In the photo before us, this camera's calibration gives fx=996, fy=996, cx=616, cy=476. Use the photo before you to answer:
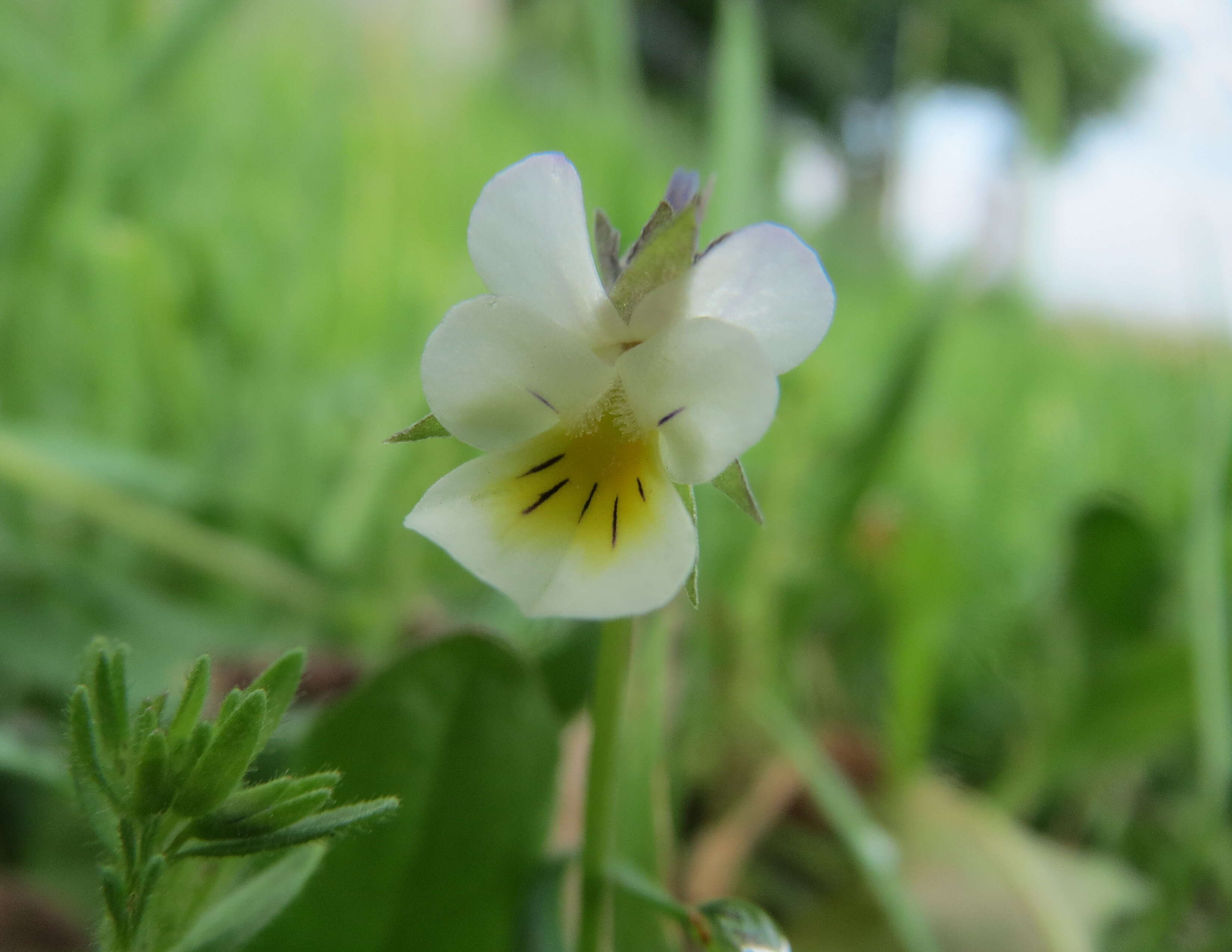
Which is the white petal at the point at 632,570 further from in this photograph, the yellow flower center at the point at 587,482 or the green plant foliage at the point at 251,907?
the green plant foliage at the point at 251,907

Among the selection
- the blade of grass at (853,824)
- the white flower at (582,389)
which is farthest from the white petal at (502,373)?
the blade of grass at (853,824)

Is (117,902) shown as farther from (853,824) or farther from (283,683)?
(853,824)

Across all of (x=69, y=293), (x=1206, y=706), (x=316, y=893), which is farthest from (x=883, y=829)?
(x=69, y=293)

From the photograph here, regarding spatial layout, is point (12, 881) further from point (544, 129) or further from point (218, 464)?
point (544, 129)

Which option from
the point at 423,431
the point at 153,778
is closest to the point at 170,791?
the point at 153,778

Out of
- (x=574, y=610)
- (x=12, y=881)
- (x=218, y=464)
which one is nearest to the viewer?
(x=574, y=610)
